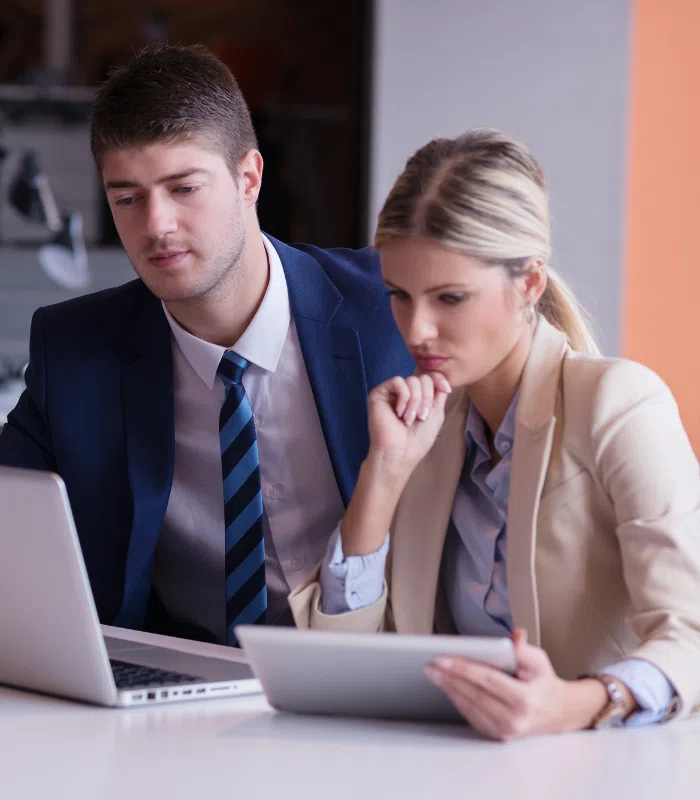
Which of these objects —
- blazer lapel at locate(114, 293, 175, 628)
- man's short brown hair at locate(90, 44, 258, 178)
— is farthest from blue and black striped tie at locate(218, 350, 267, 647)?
man's short brown hair at locate(90, 44, 258, 178)

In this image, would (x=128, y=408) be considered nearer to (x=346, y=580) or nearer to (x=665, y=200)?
(x=346, y=580)

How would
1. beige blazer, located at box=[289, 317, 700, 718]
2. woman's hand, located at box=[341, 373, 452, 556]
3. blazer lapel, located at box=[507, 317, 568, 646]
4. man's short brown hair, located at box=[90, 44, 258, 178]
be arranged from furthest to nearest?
man's short brown hair, located at box=[90, 44, 258, 178]
woman's hand, located at box=[341, 373, 452, 556]
blazer lapel, located at box=[507, 317, 568, 646]
beige blazer, located at box=[289, 317, 700, 718]

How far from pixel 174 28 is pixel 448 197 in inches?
124

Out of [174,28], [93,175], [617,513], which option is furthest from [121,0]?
[617,513]

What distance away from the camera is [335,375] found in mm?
1959

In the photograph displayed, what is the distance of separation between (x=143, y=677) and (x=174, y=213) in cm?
73

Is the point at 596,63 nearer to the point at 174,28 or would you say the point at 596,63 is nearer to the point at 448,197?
the point at 174,28

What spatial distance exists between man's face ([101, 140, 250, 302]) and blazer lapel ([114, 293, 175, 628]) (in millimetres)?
118

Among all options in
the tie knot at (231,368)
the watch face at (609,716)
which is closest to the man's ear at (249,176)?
the tie knot at (231,368)

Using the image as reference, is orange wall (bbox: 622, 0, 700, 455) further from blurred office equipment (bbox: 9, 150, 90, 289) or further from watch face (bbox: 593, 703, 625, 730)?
watch face (bbox: 593, 703, 625, 730)

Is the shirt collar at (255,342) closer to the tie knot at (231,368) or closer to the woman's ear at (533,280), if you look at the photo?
the tie knot at (231,368)

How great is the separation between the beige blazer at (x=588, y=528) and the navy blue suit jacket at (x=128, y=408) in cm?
42

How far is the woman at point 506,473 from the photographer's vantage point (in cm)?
134

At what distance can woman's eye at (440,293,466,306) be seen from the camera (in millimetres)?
1460
